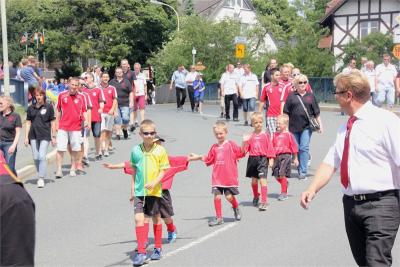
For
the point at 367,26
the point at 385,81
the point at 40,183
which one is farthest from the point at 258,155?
the point at 367,26

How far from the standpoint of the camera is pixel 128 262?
8.14 m

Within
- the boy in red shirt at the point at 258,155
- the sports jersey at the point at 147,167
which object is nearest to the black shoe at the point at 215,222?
the boy in red shirt at the point at 258,155

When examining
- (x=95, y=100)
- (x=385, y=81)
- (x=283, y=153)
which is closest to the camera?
(x=283, y=153)

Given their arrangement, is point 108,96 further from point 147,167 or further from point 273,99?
point 147,167

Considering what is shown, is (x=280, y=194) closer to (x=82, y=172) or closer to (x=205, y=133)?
(x=82, y=172)

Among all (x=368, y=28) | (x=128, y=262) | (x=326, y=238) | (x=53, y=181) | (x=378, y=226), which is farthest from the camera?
(x=368, y=28)

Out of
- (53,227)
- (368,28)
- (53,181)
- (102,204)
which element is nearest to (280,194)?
(102,204)

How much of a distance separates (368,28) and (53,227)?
169 feet

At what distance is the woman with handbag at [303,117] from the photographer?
1373cm

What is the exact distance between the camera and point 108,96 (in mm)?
17516

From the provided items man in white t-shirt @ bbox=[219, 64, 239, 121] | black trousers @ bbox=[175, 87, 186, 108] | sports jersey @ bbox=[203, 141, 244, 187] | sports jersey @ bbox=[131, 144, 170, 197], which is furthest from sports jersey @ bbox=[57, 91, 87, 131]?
black trousers @ bbox=[175, 87, 186, 108]

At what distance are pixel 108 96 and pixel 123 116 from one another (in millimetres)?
2202

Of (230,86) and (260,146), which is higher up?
(230,86)

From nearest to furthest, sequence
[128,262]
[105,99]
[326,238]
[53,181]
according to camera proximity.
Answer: [128,262], [326,238], [53,181], [105,99]
